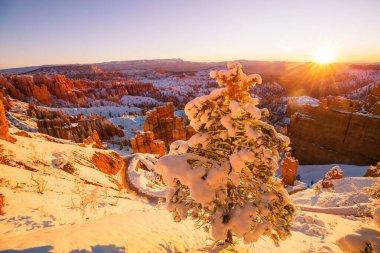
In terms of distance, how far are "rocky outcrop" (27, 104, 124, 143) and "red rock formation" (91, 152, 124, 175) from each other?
1421cm

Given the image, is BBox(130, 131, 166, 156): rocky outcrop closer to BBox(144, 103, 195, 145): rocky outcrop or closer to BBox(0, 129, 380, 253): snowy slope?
BBox(144, 103, 195, 145): rocky outcrop

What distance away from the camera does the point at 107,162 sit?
18562 mm

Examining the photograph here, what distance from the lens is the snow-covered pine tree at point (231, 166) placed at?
4.09m

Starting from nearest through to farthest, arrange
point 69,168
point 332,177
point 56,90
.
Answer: point 69,168 → point 332,177 → point 56,90

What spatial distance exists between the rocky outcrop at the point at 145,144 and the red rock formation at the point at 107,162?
9.02 m

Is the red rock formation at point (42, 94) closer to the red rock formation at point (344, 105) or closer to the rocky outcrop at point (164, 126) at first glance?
the rocky outcrop at point (164, 126)

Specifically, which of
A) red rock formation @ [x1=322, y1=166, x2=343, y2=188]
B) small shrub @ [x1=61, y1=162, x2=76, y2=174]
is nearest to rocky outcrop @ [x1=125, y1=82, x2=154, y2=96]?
red rock formation @ [x1=322, y1=166, x2=343, y2=188]

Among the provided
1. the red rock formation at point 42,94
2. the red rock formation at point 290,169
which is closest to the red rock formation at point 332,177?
the red rock formation at point 290,169

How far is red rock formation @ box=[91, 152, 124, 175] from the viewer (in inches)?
676

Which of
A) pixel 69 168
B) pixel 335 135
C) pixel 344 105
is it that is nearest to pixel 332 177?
pixel 335 135

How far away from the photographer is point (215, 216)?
423cm

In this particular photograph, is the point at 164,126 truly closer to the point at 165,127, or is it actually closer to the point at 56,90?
the point at 165,127

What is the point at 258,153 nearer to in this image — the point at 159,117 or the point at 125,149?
the point at 125,149

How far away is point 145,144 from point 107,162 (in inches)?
468
